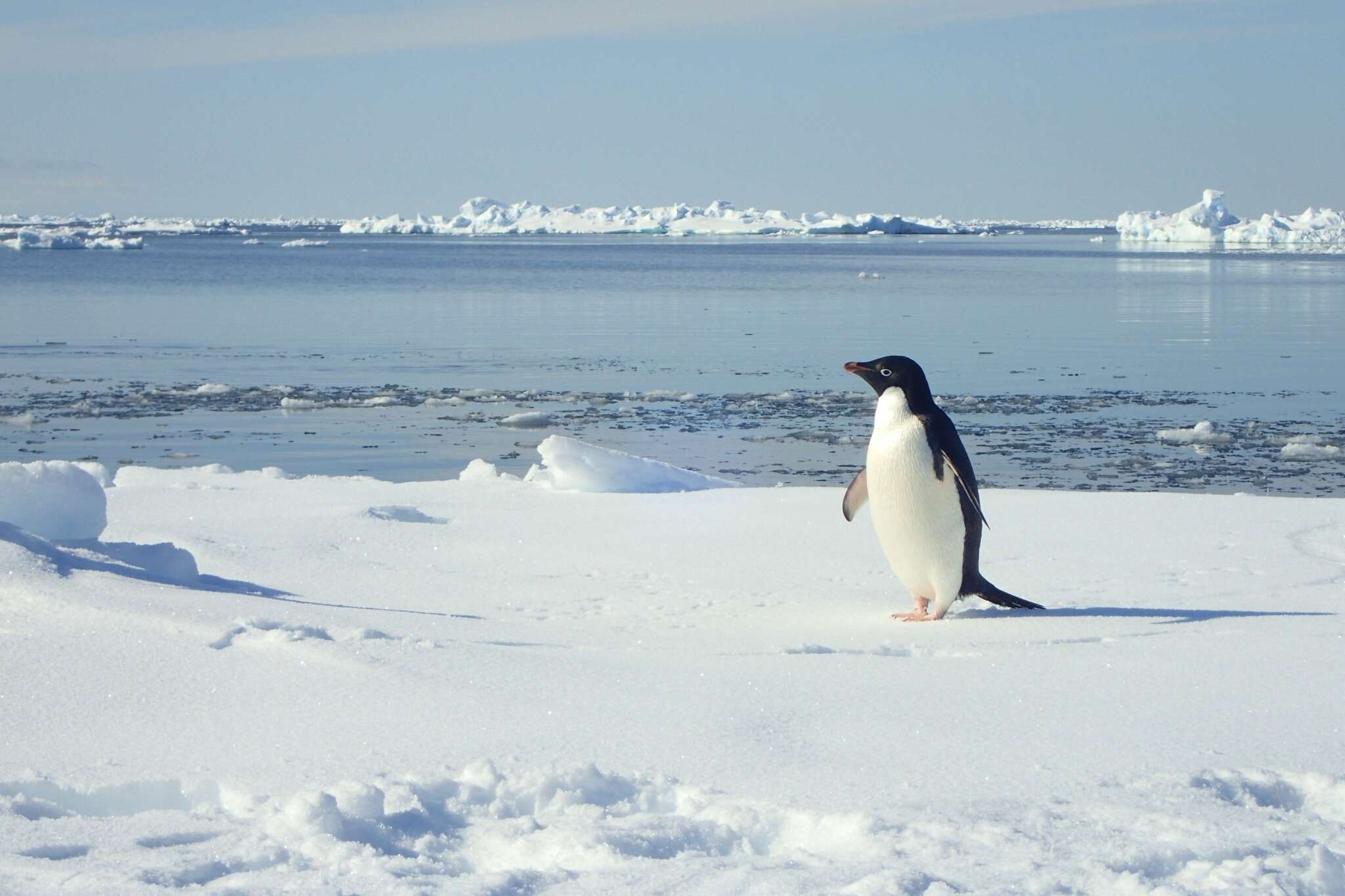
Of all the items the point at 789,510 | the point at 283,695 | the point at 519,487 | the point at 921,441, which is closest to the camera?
the point at 283,695

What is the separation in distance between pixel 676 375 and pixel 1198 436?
22.9ft

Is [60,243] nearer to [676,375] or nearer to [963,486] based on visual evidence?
[676,375]

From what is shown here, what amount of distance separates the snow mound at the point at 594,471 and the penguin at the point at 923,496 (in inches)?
128

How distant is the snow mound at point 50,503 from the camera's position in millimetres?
4500

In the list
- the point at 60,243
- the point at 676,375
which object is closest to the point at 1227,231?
the point at 60,243

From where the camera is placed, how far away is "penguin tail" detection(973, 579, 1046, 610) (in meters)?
4.28

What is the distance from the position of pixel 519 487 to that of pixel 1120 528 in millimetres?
3112

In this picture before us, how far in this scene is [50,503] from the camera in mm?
4523

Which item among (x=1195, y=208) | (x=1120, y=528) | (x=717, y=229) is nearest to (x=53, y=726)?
(x=1120, y=528)

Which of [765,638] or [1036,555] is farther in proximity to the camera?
[1036,555]

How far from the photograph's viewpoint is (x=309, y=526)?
19.2ft

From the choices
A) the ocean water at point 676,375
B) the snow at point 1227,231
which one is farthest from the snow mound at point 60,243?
the snow at point 1227,231

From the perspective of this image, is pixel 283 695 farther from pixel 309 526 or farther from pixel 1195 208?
pixel 1195 208

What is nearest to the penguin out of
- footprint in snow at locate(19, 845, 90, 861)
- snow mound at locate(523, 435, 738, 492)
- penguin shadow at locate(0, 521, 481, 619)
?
penguin shadow at locate(0, 521, 481, 619)
